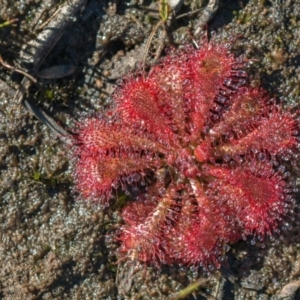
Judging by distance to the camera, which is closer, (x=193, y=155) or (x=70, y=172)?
(x=193, y=155)

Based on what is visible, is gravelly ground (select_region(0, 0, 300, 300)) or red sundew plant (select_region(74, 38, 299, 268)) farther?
gravelly ground (select_region(0, 0, 300, 300))

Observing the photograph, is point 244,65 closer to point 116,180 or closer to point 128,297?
point 116,180

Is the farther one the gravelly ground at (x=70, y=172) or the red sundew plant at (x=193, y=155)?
the gravelly ground at (x=70, y=172)

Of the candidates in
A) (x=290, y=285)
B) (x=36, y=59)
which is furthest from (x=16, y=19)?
(x=290, y=285)
